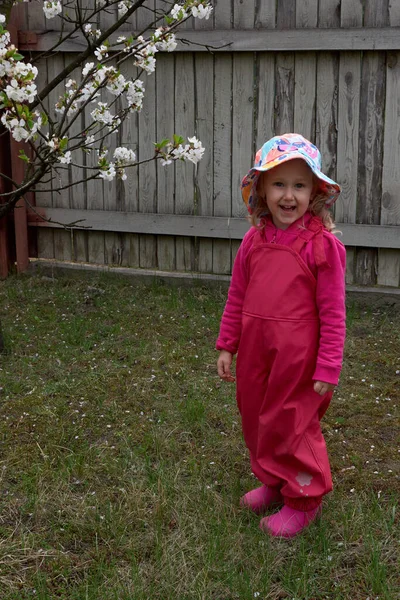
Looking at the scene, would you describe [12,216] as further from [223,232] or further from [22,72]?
[22,72]

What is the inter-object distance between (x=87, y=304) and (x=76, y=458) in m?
2.38

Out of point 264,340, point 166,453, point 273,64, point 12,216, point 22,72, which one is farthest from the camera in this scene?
point 12,216

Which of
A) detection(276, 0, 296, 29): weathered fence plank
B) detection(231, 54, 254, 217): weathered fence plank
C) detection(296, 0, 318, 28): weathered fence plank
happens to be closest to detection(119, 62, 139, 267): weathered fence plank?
detection(231, 54, 254, 217): weathered fence plank

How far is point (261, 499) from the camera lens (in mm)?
2678

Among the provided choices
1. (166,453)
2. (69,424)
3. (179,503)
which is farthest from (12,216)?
(179,503)

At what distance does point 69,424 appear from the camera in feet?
11.0

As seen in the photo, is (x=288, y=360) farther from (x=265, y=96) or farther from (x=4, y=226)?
(x=4, y=226)

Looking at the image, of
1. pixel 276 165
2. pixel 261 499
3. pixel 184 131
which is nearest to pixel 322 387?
pixel 261 499

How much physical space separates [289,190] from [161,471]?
122 cm

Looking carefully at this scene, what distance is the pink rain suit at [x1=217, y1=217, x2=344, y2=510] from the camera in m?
2.41

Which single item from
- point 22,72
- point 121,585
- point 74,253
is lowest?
point 121,585

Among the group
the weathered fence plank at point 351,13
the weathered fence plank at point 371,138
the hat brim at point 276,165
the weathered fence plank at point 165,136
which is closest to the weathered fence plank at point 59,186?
the weathered fence plank at point 165,136

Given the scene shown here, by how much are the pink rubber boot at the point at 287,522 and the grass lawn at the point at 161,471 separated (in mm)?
41

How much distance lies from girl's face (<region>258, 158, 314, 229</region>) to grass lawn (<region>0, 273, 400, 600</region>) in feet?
3.49
